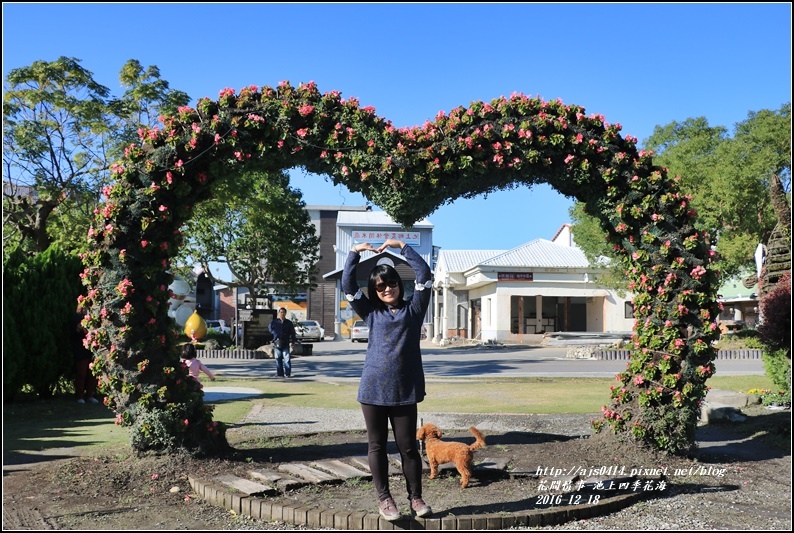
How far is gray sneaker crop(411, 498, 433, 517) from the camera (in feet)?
16.5

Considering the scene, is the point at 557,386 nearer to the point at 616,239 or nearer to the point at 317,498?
the point at 616,239

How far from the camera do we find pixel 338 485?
6.11m

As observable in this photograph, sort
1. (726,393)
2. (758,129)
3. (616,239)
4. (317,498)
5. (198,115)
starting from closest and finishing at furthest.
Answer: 1. (317,498)
2. (198,115)
3. (616,239)
4. (726,393)
5. (758,129)

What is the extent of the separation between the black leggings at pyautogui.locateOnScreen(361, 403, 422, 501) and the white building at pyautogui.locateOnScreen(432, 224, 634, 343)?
1311 inches

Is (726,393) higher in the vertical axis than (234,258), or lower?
lower

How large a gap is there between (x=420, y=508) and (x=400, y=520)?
0.62 feet

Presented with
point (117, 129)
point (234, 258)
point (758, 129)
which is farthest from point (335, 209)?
point (117, 129)

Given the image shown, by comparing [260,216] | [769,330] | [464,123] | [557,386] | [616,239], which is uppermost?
[260,216]

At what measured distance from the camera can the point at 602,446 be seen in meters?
7.48

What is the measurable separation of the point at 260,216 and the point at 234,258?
3.68 m

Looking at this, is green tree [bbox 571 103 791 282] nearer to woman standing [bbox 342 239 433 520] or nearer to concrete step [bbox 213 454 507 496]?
concrete step [bbox 213 454 507 496]

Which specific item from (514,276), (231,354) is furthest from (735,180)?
(231,354)

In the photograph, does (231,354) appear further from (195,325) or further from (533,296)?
(533,296)

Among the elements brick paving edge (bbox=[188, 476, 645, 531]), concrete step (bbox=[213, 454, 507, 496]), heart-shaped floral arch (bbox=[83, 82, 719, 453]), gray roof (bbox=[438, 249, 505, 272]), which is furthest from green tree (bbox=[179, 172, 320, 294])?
brick paving edge (bbox=[188, 476, 645, 531])
